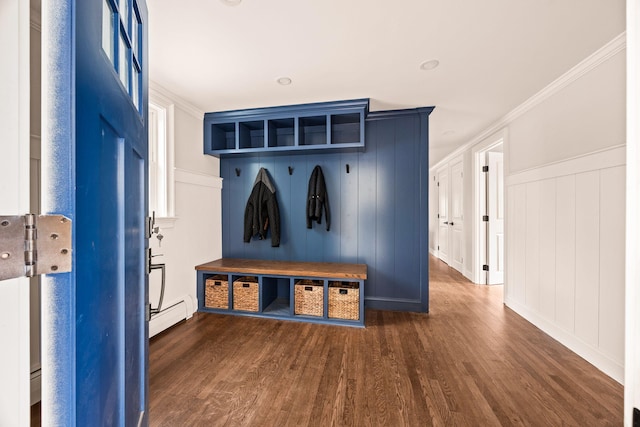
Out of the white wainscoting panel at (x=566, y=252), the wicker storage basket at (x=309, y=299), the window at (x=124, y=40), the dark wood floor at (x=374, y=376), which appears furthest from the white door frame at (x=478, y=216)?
the window at (x=124, y=40)

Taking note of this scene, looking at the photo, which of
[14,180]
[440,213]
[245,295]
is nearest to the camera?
[14,180]

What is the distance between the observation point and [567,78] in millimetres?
2178

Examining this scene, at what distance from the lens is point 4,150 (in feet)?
1.24

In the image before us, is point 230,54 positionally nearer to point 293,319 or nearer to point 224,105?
point 224,105

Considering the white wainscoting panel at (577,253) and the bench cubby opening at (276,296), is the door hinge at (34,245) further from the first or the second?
the white wainscoting panel at (577,253)

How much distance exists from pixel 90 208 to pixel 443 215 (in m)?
6.13

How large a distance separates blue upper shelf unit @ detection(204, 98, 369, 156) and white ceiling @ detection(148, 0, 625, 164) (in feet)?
Result: 0.48

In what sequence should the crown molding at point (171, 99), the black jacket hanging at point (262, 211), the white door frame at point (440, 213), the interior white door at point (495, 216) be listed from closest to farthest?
1. the crown molding at point (171, 99)
2. the black jacket hanging at point (262, 211)
3. the interior white door at point (495, 216)
4. the white door frame at point (440, 213)

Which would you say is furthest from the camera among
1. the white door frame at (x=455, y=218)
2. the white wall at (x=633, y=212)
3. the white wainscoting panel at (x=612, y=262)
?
the white door frame at (x=455, y=218)

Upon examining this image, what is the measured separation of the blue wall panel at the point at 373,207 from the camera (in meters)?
2.99

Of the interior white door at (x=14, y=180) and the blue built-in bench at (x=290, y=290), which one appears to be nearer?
the interior white door at (x=14, y=180)

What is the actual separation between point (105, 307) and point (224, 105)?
2.73 m

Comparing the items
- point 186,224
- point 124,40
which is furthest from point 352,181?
point 124,40

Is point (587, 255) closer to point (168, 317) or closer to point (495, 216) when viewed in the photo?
point (495, 216)
